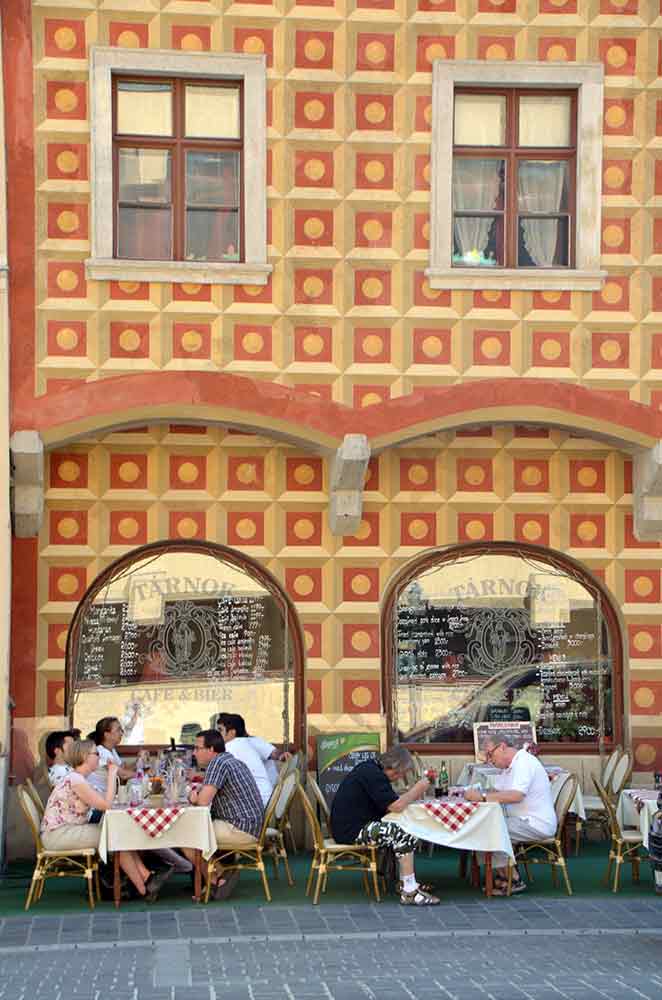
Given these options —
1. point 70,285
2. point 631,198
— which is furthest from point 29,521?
point 631,198

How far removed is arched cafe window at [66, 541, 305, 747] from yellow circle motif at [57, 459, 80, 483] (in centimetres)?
87

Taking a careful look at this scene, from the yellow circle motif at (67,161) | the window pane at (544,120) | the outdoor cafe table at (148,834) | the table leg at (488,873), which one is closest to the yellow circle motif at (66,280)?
the yellow circle motif at (67,161)

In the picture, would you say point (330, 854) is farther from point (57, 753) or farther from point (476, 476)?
point (476, 476)

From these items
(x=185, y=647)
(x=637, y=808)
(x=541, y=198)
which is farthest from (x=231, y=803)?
(x=541, y=198)

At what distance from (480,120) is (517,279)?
1559 millimetres

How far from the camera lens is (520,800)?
13164 millimetres

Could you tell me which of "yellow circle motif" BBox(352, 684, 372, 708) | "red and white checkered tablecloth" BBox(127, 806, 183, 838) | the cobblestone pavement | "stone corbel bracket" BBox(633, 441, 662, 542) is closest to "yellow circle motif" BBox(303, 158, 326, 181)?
"stone corbel bracket" BBox(633, 441, 662, 542)

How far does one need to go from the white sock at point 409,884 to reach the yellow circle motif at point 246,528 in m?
4.49

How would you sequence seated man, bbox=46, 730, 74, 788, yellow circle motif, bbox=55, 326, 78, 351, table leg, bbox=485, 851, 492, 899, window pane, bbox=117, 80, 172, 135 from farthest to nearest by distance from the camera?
window pane, bbox=117, 80, 172, 135, yellow circle motif, bbox=55, 326, 78, 351, seated man, bbox=46, 730, 74, 788, table leg, bbox=485, 851, 492, 899

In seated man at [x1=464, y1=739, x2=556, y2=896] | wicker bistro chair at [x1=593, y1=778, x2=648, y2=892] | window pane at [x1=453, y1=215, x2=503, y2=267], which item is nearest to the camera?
seated man at [x1=464, y1=739, x2=556, y2=896]

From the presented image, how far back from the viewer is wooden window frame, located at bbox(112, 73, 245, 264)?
1598 centimetres

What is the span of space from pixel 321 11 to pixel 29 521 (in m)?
5.26

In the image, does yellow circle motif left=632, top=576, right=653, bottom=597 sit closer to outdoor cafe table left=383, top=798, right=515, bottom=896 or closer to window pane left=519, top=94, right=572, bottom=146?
window pane left=519, top=94, right=572, bottom=146

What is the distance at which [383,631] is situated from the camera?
54.4 feet
